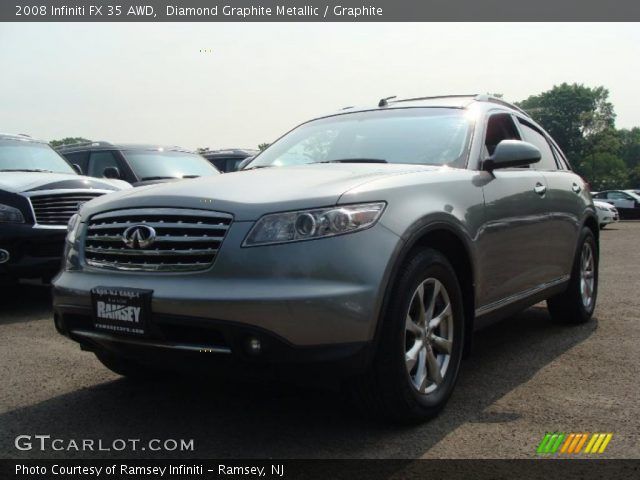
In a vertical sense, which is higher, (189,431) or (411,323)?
(411,323)

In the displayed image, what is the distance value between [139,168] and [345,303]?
7.23m

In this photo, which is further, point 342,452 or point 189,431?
point 189,431

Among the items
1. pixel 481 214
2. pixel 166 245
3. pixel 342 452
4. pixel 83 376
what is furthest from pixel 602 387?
pixel 83 376

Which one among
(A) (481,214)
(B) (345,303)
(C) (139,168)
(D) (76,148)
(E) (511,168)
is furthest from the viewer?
(D) (76,148)

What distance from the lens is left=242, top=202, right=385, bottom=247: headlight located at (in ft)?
9.30

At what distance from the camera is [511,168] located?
446cm

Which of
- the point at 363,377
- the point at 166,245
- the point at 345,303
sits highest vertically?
the point at 166,245

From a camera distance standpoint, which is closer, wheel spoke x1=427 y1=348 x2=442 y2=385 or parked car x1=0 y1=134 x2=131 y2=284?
wheel spoke x1=427 y1=348 x2=442 y2=385

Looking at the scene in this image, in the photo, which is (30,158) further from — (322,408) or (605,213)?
(605,213)

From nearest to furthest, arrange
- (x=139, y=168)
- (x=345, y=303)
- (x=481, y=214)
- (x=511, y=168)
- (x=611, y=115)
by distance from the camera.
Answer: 1. (x=345, y=303)
2. (x=481, y=214)
3. (x=511, y=168)
4. (x=139, y=168)
5. (x=611, y=115)

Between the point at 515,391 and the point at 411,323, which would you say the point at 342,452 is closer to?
the point at 411,323

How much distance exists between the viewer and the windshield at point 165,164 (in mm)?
9422

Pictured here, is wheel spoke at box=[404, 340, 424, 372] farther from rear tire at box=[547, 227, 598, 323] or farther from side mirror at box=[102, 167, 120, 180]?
side mirror at box=[102, 167, 120, 180]

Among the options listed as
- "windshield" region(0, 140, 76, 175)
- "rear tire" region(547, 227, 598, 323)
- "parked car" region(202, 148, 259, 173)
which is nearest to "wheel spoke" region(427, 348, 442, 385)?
"rear tire" region(547, 227, 598, 323)
